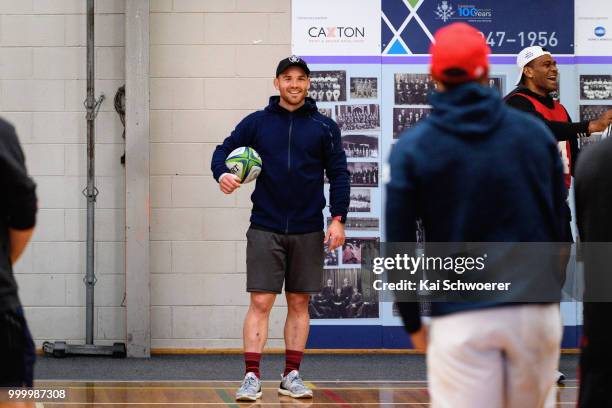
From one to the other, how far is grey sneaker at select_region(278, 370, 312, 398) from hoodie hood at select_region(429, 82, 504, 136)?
319cm

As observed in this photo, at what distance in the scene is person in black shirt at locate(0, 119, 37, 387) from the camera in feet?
10.6

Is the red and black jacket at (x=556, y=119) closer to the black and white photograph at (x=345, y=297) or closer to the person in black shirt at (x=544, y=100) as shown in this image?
the person in black shirt at (x=544, y=100)

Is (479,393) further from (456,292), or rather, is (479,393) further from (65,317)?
(65,317)

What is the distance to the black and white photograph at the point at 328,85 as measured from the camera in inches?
311

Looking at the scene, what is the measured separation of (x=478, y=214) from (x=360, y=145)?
4983 mm

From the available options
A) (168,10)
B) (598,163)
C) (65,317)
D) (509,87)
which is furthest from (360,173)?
(598,163)

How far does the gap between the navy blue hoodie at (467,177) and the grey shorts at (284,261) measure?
2.98 meters

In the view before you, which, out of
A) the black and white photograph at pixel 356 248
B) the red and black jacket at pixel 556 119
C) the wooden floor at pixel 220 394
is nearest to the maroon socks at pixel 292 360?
the wooden floor at pixel 220 394

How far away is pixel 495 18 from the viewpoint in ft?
26.1

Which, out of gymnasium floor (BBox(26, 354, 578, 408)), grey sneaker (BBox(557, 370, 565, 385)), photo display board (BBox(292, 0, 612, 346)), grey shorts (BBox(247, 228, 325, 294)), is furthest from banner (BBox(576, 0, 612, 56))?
grey shorts (BBox(247, 228, 325, 294))

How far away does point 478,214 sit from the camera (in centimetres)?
297

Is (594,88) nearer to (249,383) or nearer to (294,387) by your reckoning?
(294,387)

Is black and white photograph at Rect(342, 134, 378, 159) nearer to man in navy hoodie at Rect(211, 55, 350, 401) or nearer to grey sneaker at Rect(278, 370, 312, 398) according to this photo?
man in navy hoodie at Rect(211, 55, 350, 401)

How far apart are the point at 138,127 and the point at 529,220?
16.7ft
